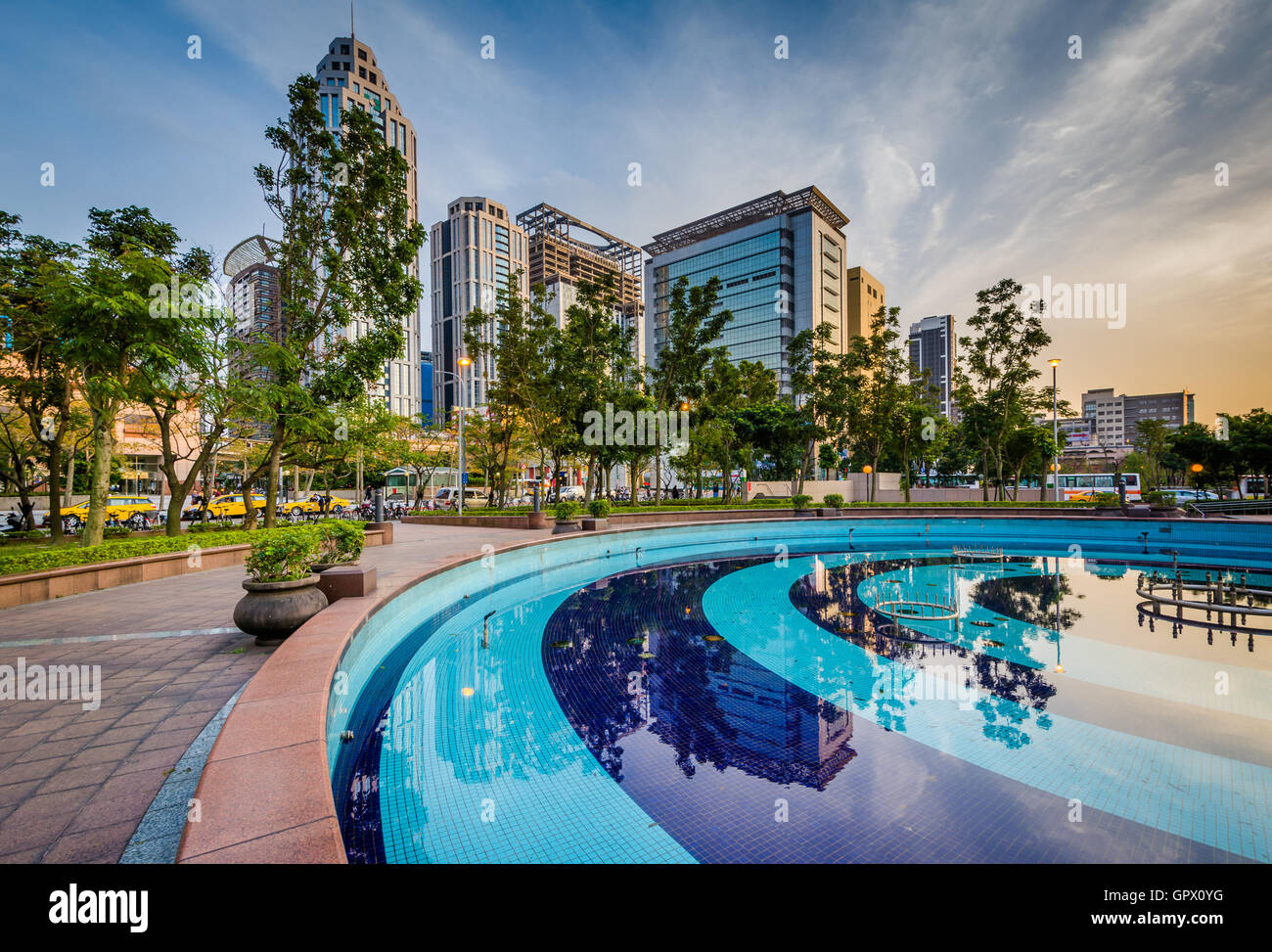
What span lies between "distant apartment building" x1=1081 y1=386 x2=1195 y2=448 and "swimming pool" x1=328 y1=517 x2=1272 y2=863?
644 feet

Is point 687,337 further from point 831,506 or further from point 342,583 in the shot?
point 342,583

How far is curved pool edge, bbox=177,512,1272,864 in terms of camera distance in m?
2.19

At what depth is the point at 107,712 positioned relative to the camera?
418 centimetres

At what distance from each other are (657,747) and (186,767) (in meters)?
3.53

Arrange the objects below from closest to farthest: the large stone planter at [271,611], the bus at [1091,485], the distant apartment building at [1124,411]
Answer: the large stone planter at [271,611], the bus at [1091,485], the distant apartment building at [1124,411]

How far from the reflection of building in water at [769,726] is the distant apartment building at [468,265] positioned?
10228 centimetres

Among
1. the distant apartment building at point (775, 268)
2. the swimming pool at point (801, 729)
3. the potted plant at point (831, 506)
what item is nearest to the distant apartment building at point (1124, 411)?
the distant apartment building at point (775, 268)

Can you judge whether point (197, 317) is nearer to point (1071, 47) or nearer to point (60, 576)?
point (60, 576)

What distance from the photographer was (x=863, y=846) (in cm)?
344

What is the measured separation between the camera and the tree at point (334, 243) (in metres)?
15.8

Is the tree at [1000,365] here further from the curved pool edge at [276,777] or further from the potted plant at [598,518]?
the curved pool edge at [276,777]

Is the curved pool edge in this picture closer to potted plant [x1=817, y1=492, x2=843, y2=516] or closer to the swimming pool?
the swimming pool

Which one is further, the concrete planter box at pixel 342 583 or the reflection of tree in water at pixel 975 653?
the concrete planter box at pixel 342 583

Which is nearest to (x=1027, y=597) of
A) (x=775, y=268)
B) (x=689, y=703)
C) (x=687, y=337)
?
(x=689, y=703)
